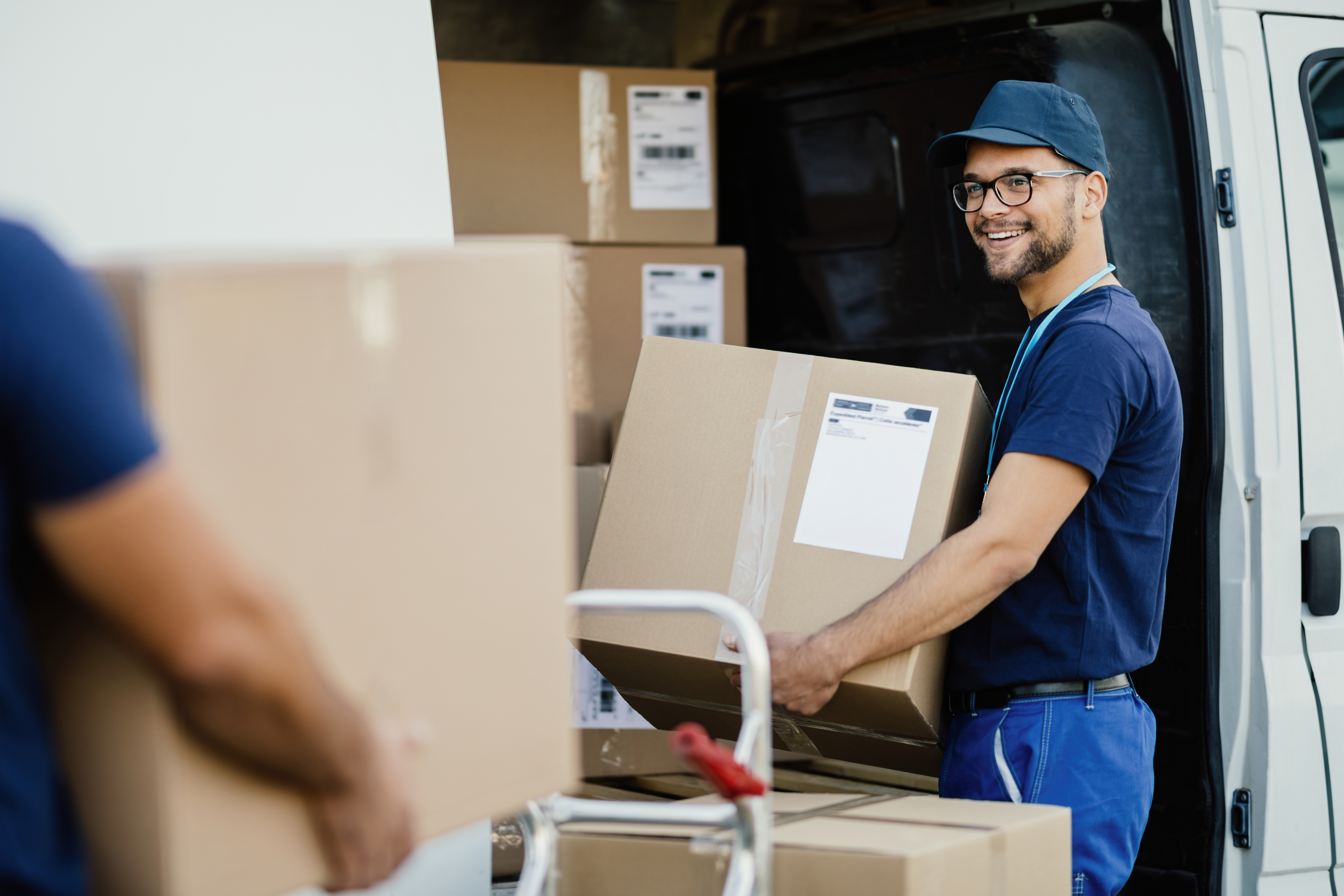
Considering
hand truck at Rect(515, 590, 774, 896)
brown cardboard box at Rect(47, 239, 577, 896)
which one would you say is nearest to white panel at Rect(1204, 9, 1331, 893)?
hand truck at Rect(515, 590, 774, 896)

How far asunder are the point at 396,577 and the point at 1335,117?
6.65ft

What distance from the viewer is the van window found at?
2.24 metres

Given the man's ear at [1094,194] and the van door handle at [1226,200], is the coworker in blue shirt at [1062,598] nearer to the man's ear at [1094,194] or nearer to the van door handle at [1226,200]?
the man's ear at [1094,194]

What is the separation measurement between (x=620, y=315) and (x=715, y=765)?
5.61 feet

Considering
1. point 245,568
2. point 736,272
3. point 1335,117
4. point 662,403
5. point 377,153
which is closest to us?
point 245,568

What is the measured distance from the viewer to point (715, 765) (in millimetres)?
1134

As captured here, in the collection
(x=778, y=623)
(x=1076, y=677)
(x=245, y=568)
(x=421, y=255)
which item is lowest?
(x=1076, y=677)

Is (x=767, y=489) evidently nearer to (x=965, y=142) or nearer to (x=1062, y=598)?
(x=1062, y=598)

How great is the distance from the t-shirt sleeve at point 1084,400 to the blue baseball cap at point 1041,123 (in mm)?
334

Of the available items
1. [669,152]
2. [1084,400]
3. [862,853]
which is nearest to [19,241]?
[862,853]

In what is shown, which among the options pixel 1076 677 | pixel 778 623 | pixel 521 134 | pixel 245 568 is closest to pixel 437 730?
pixel 245 568

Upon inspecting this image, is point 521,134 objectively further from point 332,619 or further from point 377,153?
point 332,619

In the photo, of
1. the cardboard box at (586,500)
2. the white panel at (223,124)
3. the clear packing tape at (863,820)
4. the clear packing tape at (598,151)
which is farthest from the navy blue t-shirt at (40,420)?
the clear packing tape at (598,151)

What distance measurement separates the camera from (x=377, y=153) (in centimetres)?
162
